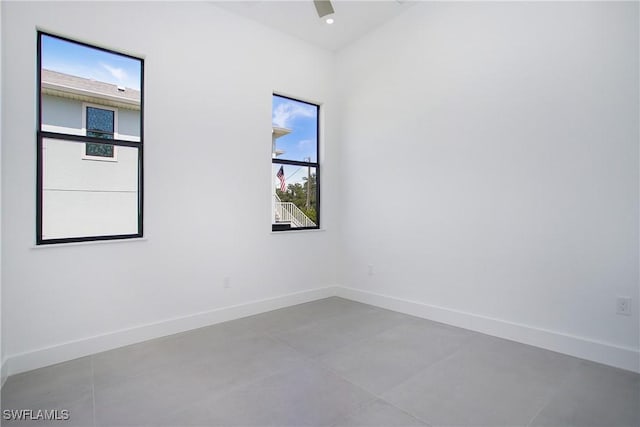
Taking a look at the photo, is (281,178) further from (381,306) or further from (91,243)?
(91,243)

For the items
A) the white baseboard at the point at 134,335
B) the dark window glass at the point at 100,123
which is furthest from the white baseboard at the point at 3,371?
the dark window glass at the point at 100,123

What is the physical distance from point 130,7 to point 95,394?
123 inches

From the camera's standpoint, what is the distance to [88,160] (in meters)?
2.91

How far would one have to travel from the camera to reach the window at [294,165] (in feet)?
13.8

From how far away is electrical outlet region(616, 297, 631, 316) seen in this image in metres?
→ 2.50

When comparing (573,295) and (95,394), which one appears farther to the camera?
(573,295)

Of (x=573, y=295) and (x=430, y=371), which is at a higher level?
(x=573, y=295)

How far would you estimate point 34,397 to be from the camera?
214 centimetres

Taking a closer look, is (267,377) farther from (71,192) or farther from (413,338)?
(71,192)

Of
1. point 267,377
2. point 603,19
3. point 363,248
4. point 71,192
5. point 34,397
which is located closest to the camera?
point 34,397

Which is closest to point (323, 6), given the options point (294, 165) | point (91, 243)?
point (294, 165)

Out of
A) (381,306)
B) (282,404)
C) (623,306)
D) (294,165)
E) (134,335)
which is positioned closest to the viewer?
(282,404)

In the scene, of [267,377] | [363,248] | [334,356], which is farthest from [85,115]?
[363,248]

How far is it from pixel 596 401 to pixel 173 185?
11.9 feet
